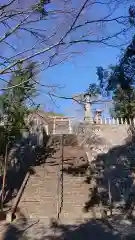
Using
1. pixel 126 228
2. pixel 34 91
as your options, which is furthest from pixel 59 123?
pixel 34 91

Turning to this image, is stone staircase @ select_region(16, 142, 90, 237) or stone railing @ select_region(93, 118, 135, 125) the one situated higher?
stone railing @ select_region(93, 118, 135, 125)

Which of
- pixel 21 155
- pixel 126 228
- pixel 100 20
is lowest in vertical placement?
pixel 126 228

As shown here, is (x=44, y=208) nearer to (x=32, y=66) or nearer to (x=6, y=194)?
(x=6, y=194)

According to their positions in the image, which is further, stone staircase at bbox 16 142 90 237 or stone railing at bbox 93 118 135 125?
stone railing at bbox 93 118 135 125

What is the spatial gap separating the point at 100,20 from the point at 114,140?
41.7ft

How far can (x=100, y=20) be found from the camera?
14.9 feet

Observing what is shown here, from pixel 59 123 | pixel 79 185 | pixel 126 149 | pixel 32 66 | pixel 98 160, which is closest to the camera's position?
pixel 32 66

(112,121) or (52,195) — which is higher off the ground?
(112,121)

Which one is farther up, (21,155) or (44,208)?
(21,155)

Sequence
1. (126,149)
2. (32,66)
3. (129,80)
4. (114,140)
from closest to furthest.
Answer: (32,66), (129,80), (126,149), (114,140)

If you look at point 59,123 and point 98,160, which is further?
point 59,123

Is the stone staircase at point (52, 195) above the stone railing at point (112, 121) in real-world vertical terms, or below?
below

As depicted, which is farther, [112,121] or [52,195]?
[112,121]

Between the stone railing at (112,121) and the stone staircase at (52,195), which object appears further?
the stone railing at (112,121)
